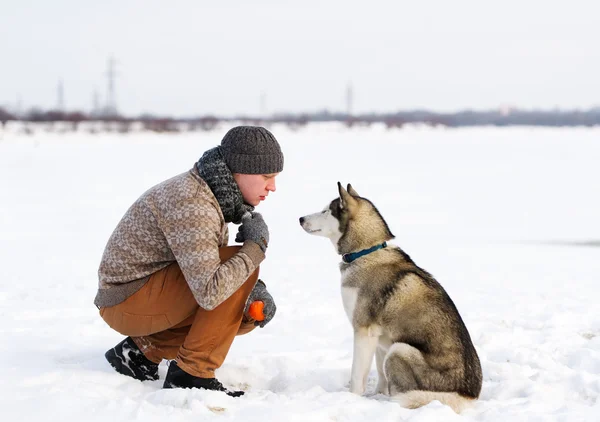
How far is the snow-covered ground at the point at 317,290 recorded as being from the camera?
328cm

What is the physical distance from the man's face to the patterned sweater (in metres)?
0.21

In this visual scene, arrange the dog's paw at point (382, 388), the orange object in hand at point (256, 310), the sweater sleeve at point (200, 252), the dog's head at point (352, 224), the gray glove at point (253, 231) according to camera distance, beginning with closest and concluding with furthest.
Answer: the sweater sleeve at point (200, 252) < the gray glove at point (253, 231) < the orange object in hand at point (256, 310) < the dog's paw at point (382, 388) < the dog's head at point (352, 224)

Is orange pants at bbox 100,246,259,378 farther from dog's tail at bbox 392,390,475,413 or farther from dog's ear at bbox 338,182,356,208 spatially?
dog's tail at bbox 392,390,475,413

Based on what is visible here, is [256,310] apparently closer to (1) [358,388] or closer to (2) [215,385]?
(2) [215,385]

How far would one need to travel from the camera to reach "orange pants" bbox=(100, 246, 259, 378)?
3.45 m

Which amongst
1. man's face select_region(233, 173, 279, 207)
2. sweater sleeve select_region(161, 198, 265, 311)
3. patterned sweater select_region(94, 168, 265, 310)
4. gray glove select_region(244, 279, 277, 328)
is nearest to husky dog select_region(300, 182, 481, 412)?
gray glove select_region(244, 279, 277, 328)

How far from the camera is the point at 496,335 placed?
488 cm

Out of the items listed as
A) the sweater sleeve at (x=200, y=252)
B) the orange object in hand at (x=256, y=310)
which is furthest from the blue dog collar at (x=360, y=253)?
the sweater sleeve at (x=200, y=252)

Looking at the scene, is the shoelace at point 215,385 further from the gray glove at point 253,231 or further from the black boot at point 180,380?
the gray glove at point 253,231

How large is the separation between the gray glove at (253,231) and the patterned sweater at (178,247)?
53 millimetres

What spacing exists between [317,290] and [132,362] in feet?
10.3

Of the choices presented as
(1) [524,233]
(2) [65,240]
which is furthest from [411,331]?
(1) [524,233]

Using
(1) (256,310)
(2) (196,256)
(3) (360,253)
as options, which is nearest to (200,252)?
(2) (196,256)

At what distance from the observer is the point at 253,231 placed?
11.5 feet
